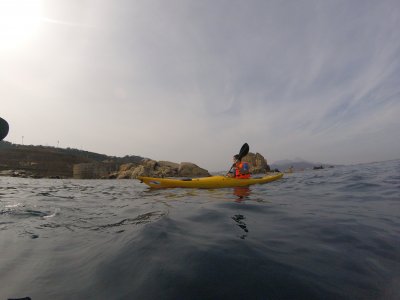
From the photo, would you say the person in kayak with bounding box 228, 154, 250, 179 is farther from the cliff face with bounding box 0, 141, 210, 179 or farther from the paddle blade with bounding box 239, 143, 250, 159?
the cliff face with bounding box 0, 141, 210, 179

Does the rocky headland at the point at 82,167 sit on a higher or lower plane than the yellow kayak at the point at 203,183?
higher

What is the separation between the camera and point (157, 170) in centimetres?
4291

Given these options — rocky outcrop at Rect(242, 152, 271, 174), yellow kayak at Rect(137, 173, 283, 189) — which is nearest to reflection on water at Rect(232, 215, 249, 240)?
yellow kayak at Rect(137, 173, 283, 189)

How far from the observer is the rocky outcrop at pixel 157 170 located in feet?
131

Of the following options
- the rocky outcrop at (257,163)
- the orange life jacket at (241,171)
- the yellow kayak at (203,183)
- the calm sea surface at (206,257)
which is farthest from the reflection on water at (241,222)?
the rocky outcrop at (257,163)

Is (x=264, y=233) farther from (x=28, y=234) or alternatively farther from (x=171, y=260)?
(x=28, y=234)

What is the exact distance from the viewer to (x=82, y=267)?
3096 mm

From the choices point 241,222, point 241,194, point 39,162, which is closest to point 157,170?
point 39,162

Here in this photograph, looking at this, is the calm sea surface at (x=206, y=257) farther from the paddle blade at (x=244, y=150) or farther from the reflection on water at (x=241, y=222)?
the paddle blade at (x=244, y=150)

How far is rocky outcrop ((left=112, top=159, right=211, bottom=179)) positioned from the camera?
3991 centimetres

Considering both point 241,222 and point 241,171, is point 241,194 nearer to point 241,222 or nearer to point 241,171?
point 241,171

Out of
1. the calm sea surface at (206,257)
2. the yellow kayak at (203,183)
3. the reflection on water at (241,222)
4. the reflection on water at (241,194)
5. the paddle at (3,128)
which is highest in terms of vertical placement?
the paddle at (3,128)

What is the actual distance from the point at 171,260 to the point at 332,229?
3113mm

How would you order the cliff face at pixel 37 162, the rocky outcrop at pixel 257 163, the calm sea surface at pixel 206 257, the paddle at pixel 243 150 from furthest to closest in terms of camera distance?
the rocky outcrop at pixel 257 163
the cliff face at pixel 37 162
the paddle at pixel 243 150
the calm sea surface at pixel 206 257
